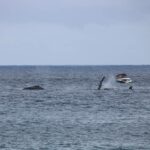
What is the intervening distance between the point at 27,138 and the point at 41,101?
37.4 meters

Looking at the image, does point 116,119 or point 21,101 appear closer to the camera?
point 116,119

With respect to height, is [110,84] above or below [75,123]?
below

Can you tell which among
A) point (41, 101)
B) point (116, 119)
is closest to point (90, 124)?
point (116, 119)

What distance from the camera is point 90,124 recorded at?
201ft

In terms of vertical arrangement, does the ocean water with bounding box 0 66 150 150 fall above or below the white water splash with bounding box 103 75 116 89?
above

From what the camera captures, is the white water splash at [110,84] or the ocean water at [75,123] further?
the white water splash at [110,84]

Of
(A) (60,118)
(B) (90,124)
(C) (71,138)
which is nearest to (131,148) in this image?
(C) (71,138)

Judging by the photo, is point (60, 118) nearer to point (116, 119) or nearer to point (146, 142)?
point (116, 119)

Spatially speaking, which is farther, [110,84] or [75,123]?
[110,84]

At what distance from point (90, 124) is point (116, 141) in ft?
35.2

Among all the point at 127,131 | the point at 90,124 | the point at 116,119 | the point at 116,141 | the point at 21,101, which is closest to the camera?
the point at 116,141

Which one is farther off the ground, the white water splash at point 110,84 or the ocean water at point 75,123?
the ocean water at point 75,123

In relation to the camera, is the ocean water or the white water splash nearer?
the ocean water

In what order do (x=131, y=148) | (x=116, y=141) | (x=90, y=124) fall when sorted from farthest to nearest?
(x=90, y=124)
(x=116, y=141)
(x=131, y=148)
